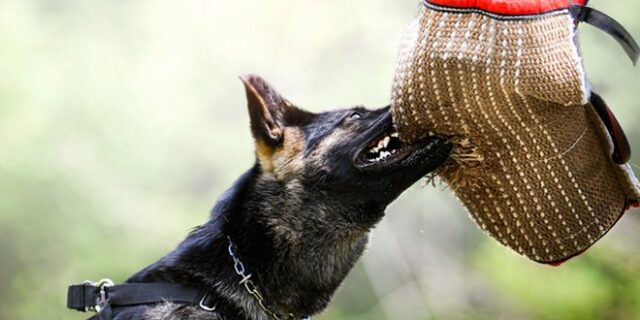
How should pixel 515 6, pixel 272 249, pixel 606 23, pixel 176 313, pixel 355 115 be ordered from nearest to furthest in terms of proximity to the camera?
1. pixel 515 6
2. pixel 606 23
3. pixel 176 313
4. pixel 272 249
5. pixel 355 115

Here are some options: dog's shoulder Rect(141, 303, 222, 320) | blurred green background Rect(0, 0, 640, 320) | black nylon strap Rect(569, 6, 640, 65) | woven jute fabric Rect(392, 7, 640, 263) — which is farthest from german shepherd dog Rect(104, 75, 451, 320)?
blurred green background Rect(0, 0, 640, 320)

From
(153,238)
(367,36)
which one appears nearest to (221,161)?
(153,238)

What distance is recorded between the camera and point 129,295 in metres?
3.11

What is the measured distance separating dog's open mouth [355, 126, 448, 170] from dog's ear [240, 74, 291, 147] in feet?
1.16

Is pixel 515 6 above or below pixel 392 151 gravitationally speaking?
→ above

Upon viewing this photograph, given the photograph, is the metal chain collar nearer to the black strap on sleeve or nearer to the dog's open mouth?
the dog's open mouth

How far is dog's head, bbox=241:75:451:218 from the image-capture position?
3125 millimetres

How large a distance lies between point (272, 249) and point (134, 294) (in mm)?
498

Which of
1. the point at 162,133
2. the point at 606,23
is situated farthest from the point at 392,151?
the point at 162,133

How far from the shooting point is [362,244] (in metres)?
3.38

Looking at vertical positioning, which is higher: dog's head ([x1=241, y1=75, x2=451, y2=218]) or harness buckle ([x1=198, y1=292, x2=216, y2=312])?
dog's head ([x1=241, y1=75, x2=451, y2=218])

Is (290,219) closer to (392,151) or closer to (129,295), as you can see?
(392,151)

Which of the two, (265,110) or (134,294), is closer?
(134,294)

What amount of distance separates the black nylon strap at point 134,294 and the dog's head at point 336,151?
1.74ft
